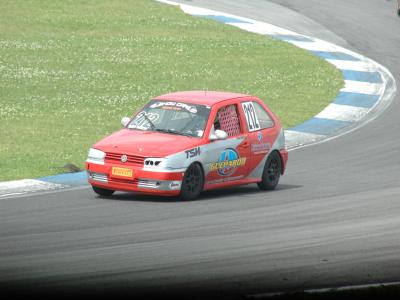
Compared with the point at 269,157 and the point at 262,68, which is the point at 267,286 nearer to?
the point at 269,157

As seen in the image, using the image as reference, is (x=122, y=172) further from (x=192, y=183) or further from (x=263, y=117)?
(x=263, y=117)

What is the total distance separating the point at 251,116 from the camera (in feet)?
57.0

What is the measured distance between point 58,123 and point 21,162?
4221mm

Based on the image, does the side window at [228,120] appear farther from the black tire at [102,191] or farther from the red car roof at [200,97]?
the black tire at [102,191]

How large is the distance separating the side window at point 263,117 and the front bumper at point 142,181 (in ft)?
7.83

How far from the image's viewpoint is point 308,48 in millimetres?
33250

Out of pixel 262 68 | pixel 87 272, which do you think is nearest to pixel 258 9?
pixel 262 68

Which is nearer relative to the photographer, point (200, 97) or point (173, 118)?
point (173, 118)

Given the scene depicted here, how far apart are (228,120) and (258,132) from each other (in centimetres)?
57

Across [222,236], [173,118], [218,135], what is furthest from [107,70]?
[222,236]

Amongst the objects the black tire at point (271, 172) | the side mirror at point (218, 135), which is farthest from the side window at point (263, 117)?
the side mirror at point (218, 135)

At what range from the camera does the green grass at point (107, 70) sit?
22156 mm

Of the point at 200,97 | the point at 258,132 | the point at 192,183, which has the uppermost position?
the point at 200,97

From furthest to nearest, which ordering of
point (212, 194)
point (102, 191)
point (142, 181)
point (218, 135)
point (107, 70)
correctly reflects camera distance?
point (107, 70) < point (212, 194) < point (218, 135) < point (102, 191) < point (142, 181)
